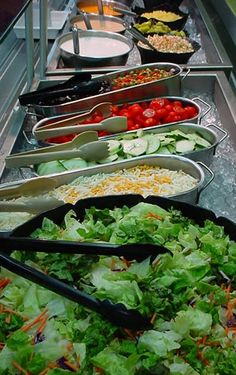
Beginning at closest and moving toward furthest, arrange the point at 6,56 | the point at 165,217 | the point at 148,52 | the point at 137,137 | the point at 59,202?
the point at 165,217 → the point at 59,202 → the point at 137,137 → the point at 6,56 → the point at 148,52

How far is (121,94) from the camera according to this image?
2607 millimetres

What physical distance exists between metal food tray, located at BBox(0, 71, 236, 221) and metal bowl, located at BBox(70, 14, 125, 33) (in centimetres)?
115

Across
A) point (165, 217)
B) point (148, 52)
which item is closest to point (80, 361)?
point (165, 217)

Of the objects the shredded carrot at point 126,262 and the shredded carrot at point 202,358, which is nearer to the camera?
the shredded carrot at point 202,358

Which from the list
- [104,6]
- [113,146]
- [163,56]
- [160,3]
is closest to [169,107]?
[113,146]

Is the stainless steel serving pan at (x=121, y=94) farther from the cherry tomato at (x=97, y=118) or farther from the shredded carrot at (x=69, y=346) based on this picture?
the shredded carrot at (x=69, y=346)

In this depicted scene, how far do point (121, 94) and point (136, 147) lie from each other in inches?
22.6

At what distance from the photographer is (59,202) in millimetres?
1683

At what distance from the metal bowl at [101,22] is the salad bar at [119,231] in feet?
3.71

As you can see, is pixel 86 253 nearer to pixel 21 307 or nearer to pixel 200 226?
pixel 21 307

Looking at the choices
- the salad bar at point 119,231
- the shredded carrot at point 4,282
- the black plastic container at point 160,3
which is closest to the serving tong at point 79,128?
the salad bar at point 119,231

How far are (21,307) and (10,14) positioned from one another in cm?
80

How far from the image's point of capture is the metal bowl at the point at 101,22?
3.85 meters

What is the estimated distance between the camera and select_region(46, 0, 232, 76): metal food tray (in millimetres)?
3080
